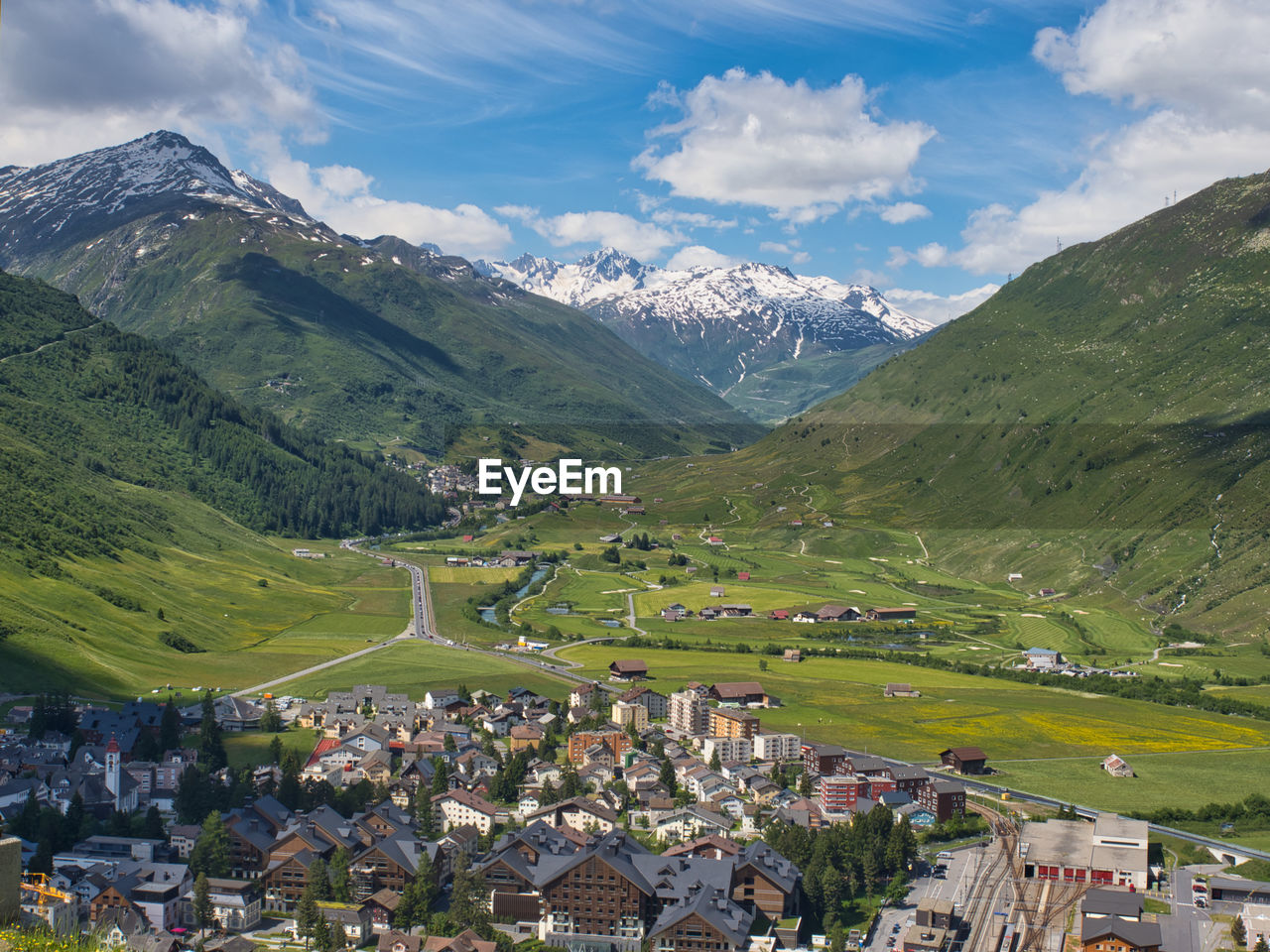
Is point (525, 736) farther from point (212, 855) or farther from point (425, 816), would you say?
point (212, 855)

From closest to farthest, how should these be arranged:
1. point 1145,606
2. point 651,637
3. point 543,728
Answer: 1. point 543,728
2. point 651,637
3. point 1145,606

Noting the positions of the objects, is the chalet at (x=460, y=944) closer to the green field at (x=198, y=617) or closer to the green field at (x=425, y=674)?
the green field at (x=425, y=674)

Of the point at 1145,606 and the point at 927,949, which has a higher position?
the point at 1145,606

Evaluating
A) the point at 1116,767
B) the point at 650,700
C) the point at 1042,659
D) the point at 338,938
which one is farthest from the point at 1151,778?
the point at 338,938

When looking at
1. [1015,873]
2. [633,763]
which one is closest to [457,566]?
[633,763]

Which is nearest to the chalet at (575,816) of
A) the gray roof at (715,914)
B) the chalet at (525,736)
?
the gray roof at (715,914)

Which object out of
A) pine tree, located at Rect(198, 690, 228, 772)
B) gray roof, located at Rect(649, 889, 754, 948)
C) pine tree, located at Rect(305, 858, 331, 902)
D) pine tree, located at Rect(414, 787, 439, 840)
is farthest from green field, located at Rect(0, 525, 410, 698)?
gray roof, located at Rect(649, 889, 754, 948)

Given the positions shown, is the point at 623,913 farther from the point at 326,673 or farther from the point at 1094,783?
the point at 326,673
